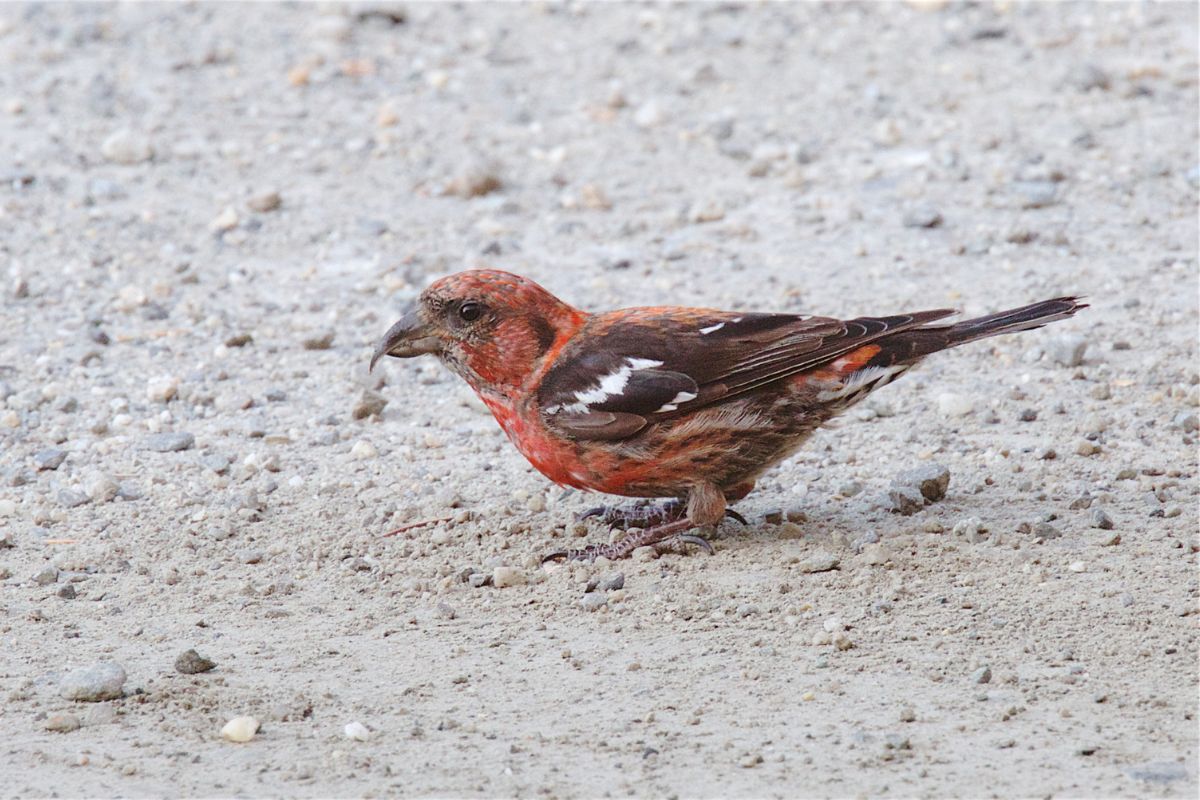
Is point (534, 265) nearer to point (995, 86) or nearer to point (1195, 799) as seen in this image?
point (995, 86)

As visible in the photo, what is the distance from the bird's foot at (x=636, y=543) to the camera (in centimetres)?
A: 533

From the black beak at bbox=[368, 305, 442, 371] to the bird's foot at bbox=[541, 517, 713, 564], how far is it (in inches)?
34.9

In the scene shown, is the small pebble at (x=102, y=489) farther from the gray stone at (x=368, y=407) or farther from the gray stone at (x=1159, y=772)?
the gray stone at (x=1159, y=772)

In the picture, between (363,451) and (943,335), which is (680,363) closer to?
(943,335)

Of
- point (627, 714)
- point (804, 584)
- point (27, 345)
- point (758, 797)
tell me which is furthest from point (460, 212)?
point (758, 797)

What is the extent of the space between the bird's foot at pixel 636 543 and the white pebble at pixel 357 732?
1309mm

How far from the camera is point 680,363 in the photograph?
5.30 metres

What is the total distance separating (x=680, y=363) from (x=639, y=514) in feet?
2.37

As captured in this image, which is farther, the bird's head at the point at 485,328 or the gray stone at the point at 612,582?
the bird's head at the point at 485,328

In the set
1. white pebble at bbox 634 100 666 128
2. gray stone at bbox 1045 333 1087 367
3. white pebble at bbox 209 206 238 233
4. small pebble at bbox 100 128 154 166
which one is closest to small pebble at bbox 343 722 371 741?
gray stone at bbox 1045 333 1087 367

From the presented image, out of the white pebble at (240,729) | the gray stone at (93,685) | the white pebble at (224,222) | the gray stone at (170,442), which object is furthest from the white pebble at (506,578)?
the white pebble at (224,222)

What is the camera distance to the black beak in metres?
5.53

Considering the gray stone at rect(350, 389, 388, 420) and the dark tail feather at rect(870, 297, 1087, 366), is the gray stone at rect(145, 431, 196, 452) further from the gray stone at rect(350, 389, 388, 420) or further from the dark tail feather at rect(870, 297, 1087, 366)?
the dark tail feather at rect(870, 297, 1087, 366)

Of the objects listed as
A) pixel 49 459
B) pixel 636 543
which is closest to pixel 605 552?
pixel 636 543
